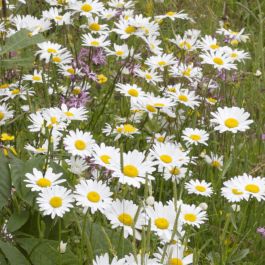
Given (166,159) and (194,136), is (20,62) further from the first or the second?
(194,136)

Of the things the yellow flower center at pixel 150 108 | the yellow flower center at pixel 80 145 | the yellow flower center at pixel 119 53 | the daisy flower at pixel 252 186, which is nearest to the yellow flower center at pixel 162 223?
the yellow flower center at pixel 80 145

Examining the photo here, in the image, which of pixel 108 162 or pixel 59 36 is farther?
pixel 59 36

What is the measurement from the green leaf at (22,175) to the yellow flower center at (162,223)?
0.91 feet

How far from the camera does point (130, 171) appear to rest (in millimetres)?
1452

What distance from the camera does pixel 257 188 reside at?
5.97 feet

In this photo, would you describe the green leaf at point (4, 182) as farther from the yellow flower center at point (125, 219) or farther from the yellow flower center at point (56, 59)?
the yellow flower center at point (56, 59)

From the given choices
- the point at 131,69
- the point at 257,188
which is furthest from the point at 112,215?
the point at 131,69

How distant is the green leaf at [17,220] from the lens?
1.41 m

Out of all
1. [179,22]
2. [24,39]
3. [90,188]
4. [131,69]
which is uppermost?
[24,39]

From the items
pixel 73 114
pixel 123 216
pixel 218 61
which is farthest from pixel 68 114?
pixel 218 61

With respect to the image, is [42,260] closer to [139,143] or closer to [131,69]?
[139,143]

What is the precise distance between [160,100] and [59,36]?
4.02 ft

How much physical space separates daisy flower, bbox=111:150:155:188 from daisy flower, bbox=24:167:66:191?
120 millimetres

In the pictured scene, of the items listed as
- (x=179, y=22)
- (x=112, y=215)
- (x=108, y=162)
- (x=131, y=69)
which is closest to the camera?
(x=112, y=215)
